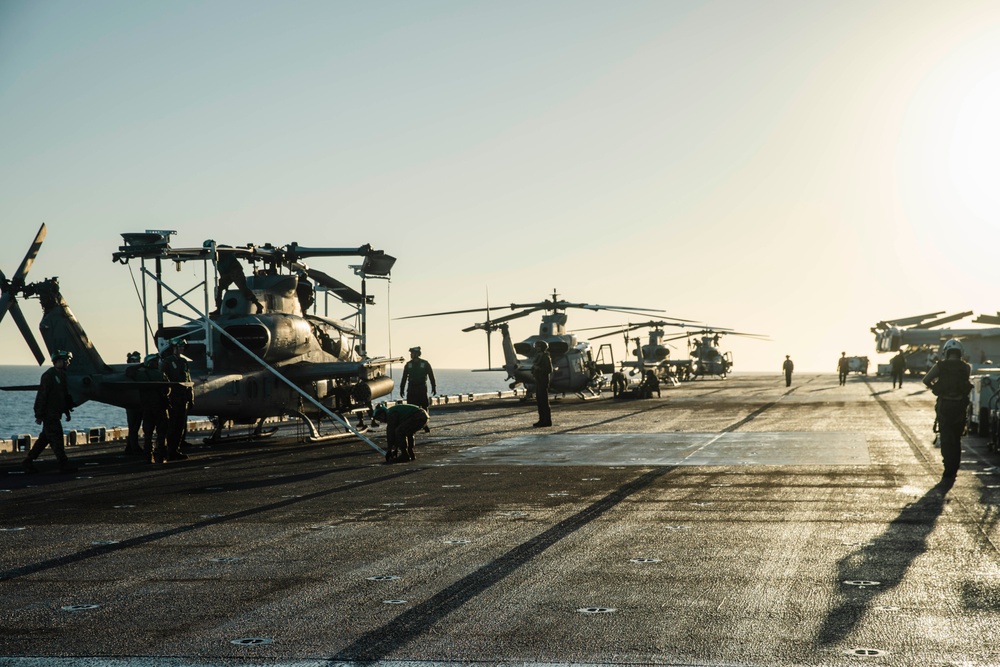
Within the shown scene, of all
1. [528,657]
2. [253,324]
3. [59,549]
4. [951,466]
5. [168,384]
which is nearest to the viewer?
[528,657]

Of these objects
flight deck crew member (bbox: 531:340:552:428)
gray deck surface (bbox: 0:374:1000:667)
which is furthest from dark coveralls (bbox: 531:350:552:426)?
gray deck surface (bbox: 0:374:1000:667)

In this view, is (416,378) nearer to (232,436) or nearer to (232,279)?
(232,279)

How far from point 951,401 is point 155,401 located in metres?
13.5

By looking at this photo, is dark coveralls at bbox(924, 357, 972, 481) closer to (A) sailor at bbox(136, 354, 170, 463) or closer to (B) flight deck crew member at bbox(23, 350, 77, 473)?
(A) sailor at bbox(136, 354, 170, 463)

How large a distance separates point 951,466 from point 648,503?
476cm

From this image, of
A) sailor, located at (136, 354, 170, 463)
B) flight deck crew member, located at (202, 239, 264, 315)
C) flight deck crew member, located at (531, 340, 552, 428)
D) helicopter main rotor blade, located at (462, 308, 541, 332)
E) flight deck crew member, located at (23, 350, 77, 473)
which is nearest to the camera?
flight deck crew member, located at (23, 350, 77, 473)

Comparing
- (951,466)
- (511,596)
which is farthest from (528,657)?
(951,466)

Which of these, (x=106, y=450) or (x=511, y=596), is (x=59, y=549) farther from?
(x=106, y=450)

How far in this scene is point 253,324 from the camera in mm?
20641

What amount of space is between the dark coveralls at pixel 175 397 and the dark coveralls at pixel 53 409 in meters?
2.10

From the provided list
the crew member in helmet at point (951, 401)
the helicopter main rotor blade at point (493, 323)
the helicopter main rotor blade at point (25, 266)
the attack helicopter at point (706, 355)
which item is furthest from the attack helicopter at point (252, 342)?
the attack helicopter at point (706, 355)

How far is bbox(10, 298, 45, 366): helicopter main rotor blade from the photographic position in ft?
58.9

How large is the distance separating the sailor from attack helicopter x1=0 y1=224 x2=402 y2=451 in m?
0.31

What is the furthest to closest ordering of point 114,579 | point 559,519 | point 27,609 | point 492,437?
point 492,437 → point 559,519 → point 114,579 → point 27,609
